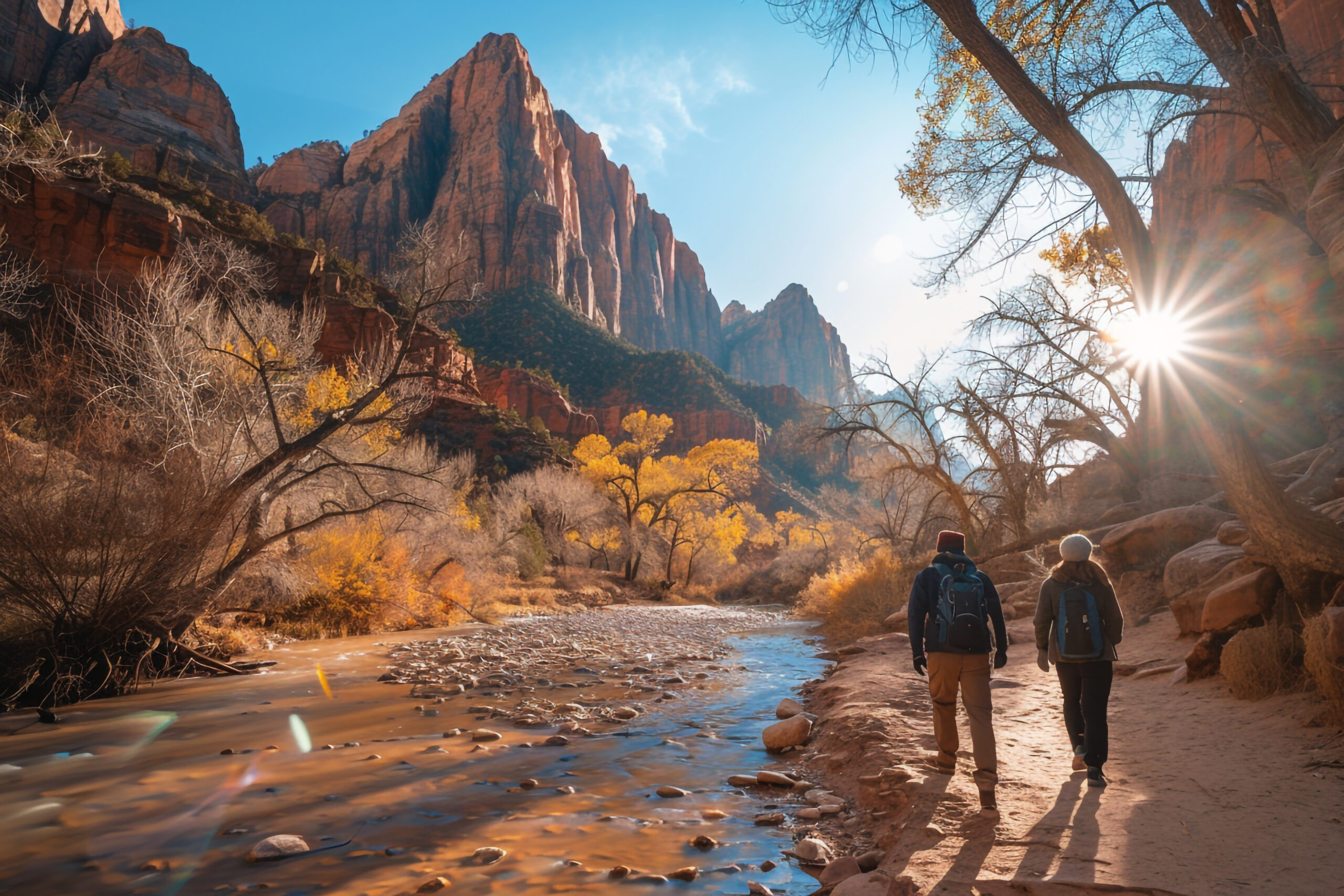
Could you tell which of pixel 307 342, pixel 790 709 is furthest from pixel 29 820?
pixel 307 342

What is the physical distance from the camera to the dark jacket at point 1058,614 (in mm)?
4012

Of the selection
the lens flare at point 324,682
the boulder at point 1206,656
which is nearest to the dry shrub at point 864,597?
the boulder at point 1206,656

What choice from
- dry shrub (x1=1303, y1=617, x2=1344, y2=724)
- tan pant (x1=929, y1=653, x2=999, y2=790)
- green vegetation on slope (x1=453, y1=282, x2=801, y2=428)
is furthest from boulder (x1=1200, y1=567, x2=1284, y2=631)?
green vegetation on slope (x1=453, y1=282, x2=801, y2=428)

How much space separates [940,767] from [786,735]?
148 cm

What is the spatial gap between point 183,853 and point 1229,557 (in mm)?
8558

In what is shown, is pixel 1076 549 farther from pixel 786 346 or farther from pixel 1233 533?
pixel 786 346

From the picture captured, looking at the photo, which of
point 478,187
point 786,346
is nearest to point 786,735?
point 478,187

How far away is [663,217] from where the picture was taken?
150625 millimetres

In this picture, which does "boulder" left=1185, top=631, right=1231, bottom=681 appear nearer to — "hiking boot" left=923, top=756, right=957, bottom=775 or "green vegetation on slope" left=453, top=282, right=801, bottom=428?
"hiking boot" left=923, top=756, right=957, bottom=775

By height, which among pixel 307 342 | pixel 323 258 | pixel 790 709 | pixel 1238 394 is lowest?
pixel 790 709

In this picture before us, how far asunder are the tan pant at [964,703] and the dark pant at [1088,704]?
1.81 ft

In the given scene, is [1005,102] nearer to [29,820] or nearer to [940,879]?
[940,879]

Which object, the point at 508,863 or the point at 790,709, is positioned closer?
the point at 508,863

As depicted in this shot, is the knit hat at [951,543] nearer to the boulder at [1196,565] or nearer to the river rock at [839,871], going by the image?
the river rock at [839,871]
